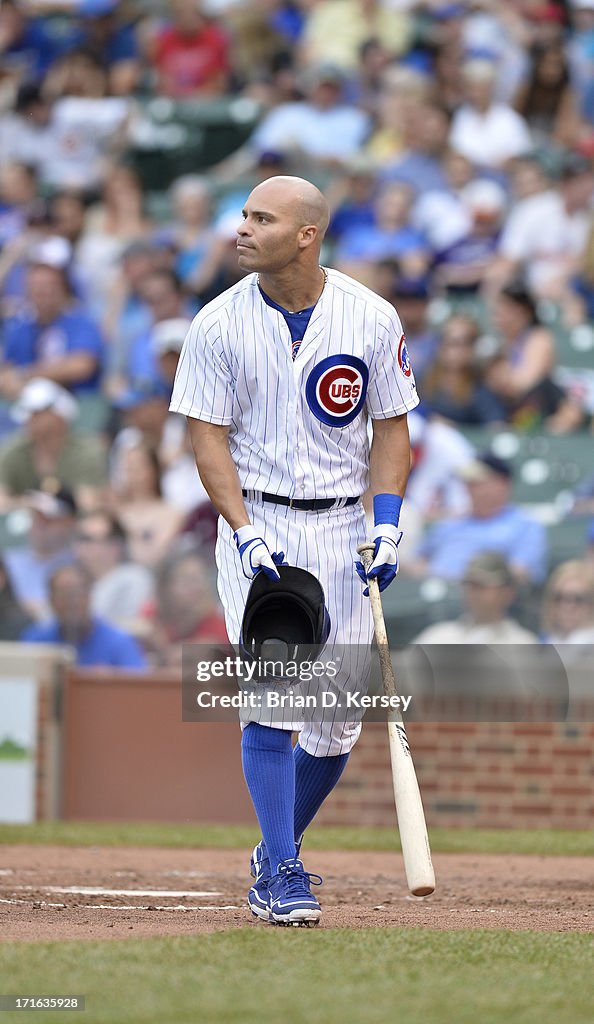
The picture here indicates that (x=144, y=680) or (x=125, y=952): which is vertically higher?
(x=144, y=680)

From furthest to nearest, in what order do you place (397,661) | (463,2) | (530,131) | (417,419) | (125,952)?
(463,2) → (530,131) → (417,419) → (397,661) → (125,952)

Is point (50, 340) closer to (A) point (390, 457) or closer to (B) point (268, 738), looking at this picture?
(A) point (390, 457)

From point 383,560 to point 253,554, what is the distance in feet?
1.15

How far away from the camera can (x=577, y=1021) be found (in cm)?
299

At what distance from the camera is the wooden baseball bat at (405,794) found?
4.14m

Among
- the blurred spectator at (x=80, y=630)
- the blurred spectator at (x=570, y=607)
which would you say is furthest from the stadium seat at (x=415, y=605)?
the blurred spectator at (x=80, y=630)

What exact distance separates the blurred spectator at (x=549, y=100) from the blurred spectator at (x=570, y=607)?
522cm

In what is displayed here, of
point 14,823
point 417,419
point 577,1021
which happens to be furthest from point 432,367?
point 577,1021

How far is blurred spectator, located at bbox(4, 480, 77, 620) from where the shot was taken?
9219 millimetres

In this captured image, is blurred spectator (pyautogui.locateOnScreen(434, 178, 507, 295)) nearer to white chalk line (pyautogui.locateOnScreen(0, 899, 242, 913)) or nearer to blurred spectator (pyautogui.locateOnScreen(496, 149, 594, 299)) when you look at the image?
blurred spectator (pyautogui.locateOnScreen(496, 149, 594, 299))

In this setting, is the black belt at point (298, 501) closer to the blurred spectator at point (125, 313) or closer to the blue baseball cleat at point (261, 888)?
the blue baseball cleat at point (261, 888)

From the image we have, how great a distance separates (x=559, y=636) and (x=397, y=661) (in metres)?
0.87

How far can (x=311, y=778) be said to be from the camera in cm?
466

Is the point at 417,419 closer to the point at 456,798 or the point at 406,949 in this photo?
the point at 456,798
